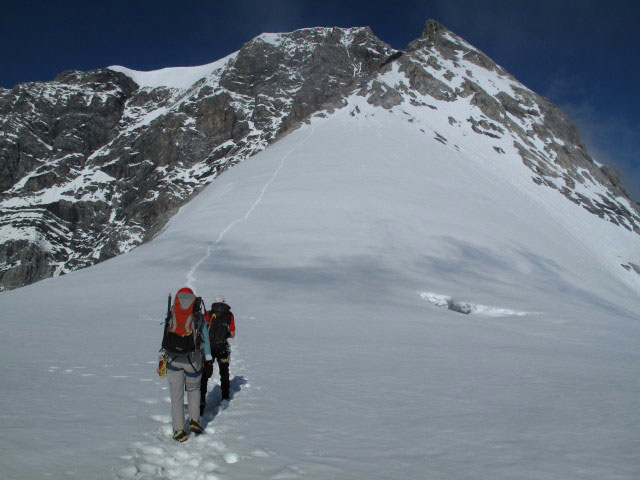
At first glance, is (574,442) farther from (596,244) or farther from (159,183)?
(159,183)

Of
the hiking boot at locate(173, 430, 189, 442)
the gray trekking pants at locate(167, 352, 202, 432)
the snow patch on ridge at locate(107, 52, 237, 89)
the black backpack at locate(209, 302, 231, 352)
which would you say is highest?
the snow patch on ridge at locate(107, 52, 237, 89)

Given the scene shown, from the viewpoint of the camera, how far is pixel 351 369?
748 centimetres

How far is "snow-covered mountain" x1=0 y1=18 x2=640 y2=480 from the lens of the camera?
14.1 ft

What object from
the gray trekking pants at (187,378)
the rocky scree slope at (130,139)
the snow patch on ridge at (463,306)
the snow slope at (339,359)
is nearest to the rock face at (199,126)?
the rocky scree slope at (130,139)

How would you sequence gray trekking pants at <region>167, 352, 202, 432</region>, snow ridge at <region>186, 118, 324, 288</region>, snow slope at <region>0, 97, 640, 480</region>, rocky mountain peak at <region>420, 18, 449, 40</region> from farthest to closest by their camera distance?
rocky mountain peak at <region>420, 18, 449, 40</region> → snow ridge at <region>186, 118, 324, 288</region> → gray trekking pants at <region>167, 352, 202, 432</region> → snow slope at <region>0, 97, 640, 480</region>

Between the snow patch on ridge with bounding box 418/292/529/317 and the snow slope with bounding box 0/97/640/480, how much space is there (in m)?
0.13

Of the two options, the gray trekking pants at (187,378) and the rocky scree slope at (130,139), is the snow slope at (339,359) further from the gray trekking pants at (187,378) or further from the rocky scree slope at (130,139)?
the rocky scree slope at (130,139)

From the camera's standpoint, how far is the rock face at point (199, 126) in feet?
201

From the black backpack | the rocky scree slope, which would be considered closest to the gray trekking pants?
the black backpack

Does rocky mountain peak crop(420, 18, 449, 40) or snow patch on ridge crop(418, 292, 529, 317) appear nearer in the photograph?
snow patch on ridge crop(418, 292, 529, 317)

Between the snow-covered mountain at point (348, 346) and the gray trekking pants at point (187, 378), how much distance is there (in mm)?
347

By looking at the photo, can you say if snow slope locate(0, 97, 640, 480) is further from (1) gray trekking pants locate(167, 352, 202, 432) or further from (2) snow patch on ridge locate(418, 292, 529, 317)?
(1) gray trekking pants locate(167, 352, 202, 432)

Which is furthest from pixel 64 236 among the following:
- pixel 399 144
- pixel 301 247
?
pixel 301 247

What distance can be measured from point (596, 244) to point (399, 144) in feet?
61.9
